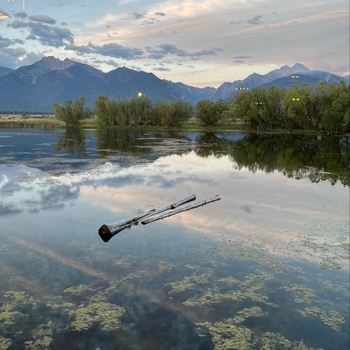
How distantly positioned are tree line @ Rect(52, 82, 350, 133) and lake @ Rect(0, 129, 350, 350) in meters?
75.2

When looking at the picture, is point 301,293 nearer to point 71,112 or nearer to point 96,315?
point 96,315

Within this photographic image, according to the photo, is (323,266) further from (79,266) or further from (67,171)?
(67,171)

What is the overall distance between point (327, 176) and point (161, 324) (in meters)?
30.5

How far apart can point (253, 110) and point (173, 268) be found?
339 ft

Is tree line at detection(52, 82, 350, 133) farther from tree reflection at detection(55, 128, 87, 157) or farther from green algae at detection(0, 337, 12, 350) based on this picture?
green algae at detection(0, 337, 12, 350)

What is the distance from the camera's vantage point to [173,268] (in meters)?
14.8

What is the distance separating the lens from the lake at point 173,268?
10516 mm

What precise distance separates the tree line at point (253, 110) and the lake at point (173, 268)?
75.2 m

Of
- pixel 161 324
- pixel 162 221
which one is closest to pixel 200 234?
pixel 162 221

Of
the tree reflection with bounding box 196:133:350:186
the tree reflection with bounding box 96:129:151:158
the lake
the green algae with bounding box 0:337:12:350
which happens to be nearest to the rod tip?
the lake

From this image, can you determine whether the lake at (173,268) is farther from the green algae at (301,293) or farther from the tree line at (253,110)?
the tree line at (253,110)

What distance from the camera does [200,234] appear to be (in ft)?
62.5

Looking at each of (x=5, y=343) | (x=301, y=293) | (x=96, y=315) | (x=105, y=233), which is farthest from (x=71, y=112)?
(x=5, y=343)

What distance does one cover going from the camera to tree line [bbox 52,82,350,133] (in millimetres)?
99188
